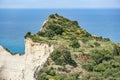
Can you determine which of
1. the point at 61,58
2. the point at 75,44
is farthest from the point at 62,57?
the point at 75,44

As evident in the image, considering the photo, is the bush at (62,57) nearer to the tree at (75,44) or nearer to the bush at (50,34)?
the tree at (75,44)

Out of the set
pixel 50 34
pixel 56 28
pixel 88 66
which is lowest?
pixel 88 66

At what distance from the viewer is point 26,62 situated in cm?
5109

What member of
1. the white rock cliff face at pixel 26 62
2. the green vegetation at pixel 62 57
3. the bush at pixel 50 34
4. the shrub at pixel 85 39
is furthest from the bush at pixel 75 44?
the bush at pixel 50 34

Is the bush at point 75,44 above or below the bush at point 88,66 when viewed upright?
above

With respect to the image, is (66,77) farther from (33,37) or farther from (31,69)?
(33,37)

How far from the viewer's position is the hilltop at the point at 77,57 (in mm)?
45750

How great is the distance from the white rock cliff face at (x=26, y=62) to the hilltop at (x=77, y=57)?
2.52 feet

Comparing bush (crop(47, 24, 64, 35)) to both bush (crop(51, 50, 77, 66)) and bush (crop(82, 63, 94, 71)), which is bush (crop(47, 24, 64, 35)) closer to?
bush (crop(51, 50, 77, 66))

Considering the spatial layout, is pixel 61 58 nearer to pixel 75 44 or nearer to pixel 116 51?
pixel 75 44

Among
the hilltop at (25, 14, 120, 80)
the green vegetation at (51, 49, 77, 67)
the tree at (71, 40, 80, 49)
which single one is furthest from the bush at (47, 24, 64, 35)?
the green vegetation at (51, 49, 77, 67)

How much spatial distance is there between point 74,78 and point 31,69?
5817 mm

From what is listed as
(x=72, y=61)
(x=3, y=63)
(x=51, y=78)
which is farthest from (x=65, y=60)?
(x=3, y=63)

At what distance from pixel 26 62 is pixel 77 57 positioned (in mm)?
5212
